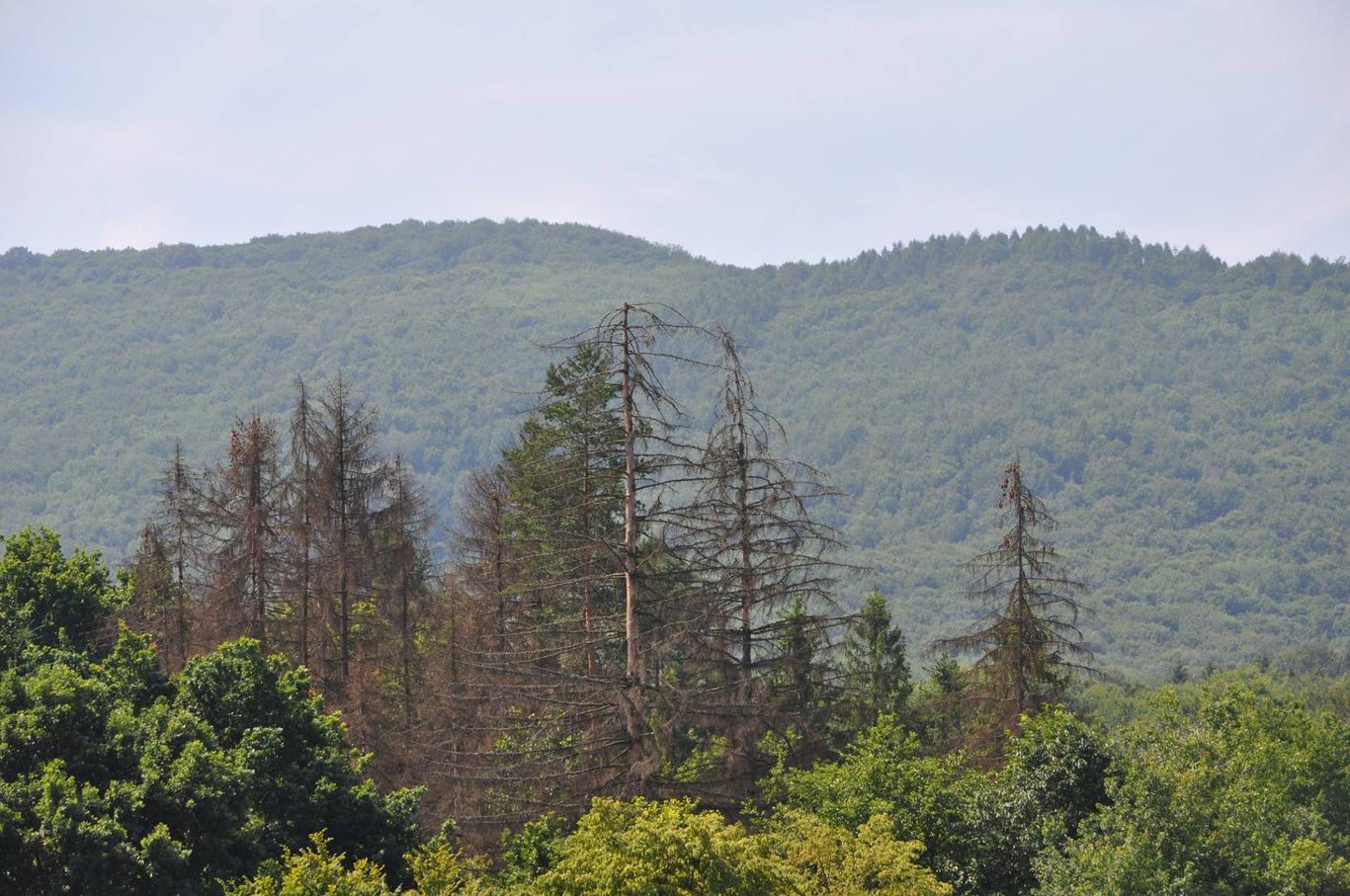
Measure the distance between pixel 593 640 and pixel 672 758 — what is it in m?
8.17

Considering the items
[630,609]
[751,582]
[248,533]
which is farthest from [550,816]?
[248,533]

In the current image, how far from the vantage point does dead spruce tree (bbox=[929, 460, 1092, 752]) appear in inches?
1731

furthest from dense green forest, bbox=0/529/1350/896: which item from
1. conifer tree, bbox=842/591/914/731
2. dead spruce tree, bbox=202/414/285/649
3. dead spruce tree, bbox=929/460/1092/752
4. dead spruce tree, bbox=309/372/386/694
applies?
conifer tree, bbox=842/591/914/731

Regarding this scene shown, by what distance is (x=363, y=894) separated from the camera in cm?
2652

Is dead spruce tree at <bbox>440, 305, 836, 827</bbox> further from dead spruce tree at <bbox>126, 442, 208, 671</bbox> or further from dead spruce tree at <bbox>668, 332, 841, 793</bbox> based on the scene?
dead spruce tree at <bbox>126, 442, 208, 671</bbox>

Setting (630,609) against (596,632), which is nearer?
(630,609)

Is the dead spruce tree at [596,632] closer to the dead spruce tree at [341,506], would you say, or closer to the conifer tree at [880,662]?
the dead spruce tree at [341,506]

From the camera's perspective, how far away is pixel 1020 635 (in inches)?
1740

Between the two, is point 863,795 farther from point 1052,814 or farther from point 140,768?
point 140,768

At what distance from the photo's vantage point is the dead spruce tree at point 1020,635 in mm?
43969

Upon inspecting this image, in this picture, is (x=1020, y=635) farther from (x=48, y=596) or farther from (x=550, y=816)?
(x=48, y=596)

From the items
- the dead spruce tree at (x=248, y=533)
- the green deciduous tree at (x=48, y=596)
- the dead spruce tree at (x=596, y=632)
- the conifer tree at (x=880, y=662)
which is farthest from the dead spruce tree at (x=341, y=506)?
the conifer tree at (x=880, y=662)

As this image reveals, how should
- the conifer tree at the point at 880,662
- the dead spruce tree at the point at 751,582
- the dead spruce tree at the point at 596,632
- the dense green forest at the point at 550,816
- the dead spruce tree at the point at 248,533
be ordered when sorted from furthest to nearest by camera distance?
the conifer tree at the point at 880,662, the dead spruce tree at the point at 248,533, the dead spruce tree at the point at 751,582, the dead spruce tree at the point at 596,632, the dense green forest at the point at 550,816

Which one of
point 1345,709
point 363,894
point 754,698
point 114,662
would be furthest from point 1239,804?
point 1345,709
